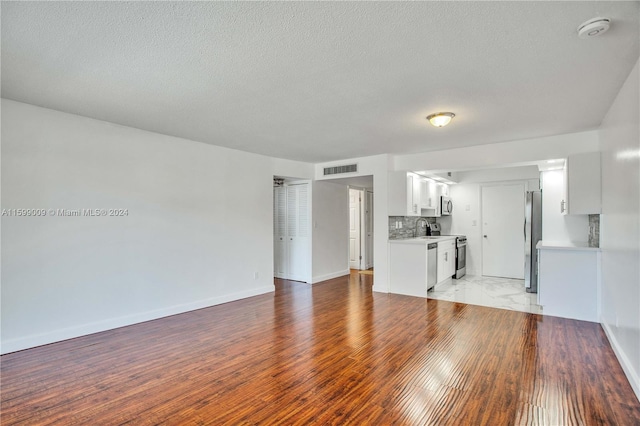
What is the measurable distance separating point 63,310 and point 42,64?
2.53m

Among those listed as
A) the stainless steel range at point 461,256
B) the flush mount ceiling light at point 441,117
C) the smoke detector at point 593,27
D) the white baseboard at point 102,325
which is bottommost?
the white baseboard at point 102,325

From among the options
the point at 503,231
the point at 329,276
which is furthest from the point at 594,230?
the point at 329,276

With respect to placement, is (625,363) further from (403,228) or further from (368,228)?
(368,228)

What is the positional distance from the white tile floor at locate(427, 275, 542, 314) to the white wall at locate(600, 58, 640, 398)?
1.17 meters

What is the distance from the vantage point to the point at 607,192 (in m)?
3.61

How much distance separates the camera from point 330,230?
7.02 metres

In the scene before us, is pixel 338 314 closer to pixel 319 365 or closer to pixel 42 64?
pixel 319 365

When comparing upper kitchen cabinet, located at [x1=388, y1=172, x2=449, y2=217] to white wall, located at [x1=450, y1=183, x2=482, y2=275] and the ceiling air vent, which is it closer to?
the ceiling air vent

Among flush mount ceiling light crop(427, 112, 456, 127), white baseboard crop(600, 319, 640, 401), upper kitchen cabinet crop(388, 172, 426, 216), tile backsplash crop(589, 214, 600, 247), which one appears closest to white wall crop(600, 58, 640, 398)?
white baseboard crop(600, 319, 640, 401)

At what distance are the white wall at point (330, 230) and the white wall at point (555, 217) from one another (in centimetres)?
385

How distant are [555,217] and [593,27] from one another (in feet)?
15.6

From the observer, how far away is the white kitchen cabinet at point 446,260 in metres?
6.03

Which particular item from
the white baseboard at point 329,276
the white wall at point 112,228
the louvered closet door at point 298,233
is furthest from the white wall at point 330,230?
the white wall at point 112,228

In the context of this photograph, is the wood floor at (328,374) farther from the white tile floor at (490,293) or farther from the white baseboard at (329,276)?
the white baseboard at (329,276)
